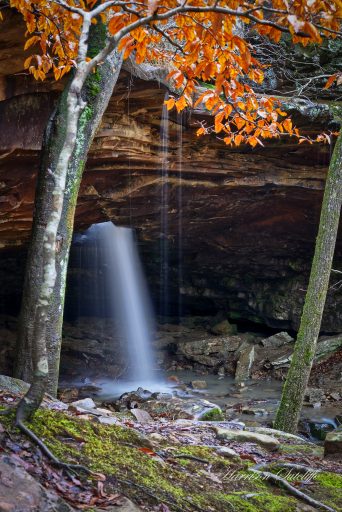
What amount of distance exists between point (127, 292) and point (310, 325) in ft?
42.6

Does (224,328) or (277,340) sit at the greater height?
(224,328)

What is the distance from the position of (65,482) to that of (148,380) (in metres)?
13.7

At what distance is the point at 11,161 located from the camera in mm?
8477

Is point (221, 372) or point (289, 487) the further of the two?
point (221, 372)

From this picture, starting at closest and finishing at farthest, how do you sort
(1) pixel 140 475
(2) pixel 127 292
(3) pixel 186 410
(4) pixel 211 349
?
(1) pixel 140 475 < (3) pixel 186 410 < (4) pixel 211 349 < (2) pixel 127 292

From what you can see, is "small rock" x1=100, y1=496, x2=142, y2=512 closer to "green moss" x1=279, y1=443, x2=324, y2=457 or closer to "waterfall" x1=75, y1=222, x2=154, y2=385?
"green moss" x1=279, y1=443, x2=324, y2=457

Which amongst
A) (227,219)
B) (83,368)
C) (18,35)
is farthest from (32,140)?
(83,368)

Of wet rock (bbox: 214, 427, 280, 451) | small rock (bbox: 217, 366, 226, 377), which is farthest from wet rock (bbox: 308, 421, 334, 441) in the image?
small rock (bbox: 217, 366, 226, 377)

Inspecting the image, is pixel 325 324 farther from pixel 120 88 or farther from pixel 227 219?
pixel 120 88

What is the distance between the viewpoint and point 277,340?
17.6 meters

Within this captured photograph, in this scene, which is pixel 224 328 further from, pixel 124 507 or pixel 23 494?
pixel 23 494

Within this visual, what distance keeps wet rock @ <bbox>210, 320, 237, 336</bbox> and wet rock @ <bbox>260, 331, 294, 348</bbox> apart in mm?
1471

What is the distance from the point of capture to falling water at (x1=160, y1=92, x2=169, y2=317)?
32.1 ft

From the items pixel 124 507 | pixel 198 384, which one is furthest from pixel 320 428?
pixel 124 507
